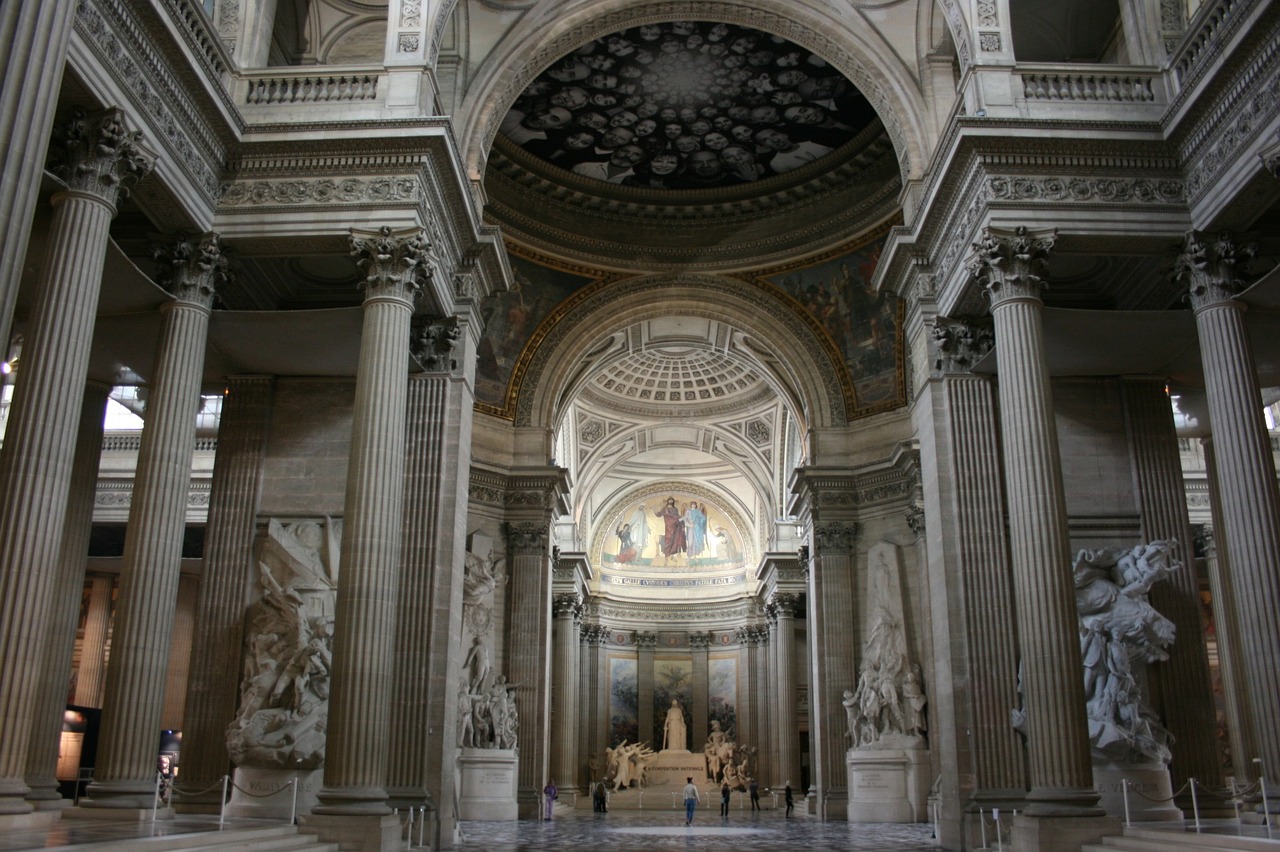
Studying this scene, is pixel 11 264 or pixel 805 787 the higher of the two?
pixel 11 264

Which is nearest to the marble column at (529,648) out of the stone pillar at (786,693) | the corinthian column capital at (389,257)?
the stone pillar at (786,693)

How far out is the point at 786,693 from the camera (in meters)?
34.9

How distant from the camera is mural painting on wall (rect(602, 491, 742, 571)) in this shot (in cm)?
4675

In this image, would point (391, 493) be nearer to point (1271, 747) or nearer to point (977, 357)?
point (977, 357)

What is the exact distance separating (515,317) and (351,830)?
18403 millimetres

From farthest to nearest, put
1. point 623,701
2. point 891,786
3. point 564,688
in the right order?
point 623,701
point 564,688
point 891,786

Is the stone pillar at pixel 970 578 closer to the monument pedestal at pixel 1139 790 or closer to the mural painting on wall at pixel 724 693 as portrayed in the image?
the monument pedestal at pixel 1139 790

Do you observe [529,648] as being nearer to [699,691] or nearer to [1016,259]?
[1016,259]

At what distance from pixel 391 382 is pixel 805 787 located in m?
33.3

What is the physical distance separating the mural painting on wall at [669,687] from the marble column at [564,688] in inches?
328

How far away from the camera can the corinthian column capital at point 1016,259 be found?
42.8ft

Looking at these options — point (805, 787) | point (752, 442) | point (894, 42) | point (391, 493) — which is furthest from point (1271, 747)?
point (805, 787)


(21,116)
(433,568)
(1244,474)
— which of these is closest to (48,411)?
(21,116)

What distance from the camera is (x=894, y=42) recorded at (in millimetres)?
17391
